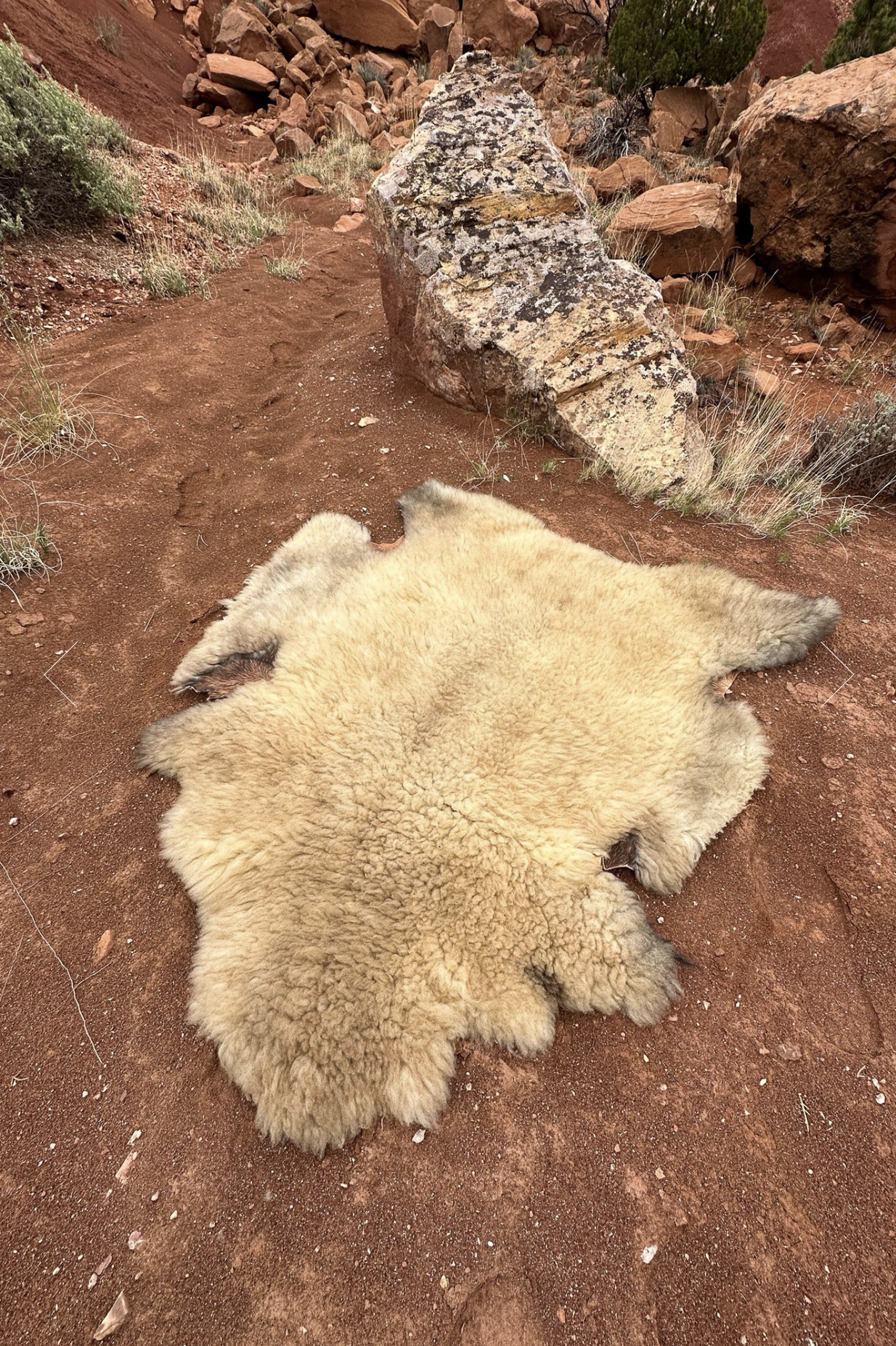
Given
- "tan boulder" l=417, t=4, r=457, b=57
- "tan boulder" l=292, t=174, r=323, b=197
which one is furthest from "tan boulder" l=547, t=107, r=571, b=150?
"tan boulder" l=417, t=4, r=457, b=57

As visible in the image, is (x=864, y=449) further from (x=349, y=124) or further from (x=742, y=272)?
(x=349, y=124)

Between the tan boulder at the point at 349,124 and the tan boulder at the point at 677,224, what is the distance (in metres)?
6.77

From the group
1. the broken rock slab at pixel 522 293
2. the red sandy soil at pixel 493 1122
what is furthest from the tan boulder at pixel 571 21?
the red sandy soil at pixel 493 1122

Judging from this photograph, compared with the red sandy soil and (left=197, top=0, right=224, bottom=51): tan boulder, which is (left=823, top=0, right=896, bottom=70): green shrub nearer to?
(left=197, top=0, right=224, bottom=51): tan boulder

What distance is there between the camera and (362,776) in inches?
78.1

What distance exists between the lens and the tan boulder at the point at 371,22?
38.9 feet

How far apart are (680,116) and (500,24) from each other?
6.78m

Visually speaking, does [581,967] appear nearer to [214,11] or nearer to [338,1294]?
[338,1294]

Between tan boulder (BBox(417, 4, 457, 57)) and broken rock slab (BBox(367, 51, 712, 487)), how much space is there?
11.8 m

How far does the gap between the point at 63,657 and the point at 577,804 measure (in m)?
2.21

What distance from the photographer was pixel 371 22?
39.5 ft

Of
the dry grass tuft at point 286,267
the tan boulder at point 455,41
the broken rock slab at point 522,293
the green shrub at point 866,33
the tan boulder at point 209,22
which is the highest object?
the green shrub at point 866,33

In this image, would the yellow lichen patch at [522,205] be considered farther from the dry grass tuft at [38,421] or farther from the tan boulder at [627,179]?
the tan boulder at [627,179]

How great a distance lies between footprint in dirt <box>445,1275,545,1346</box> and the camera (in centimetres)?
129
